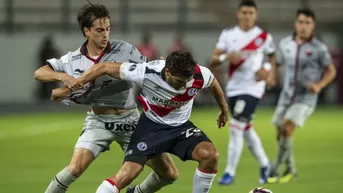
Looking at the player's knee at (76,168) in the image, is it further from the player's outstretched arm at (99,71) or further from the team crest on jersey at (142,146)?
the player's outstretched arm at (99,71)

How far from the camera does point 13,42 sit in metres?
28.0

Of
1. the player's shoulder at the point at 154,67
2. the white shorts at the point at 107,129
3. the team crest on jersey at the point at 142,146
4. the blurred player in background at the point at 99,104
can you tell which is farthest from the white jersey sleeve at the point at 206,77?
the white shorts at the point at 107,129

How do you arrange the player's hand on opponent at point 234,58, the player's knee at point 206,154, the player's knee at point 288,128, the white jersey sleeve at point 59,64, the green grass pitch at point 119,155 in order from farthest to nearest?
the player's hand on opponent at point 234,58 → the player's knee at point 288,128 → the green grass pitch at point 119,155 → the white jersey sleeve at point 59,64 → the player's knee at point 206,154

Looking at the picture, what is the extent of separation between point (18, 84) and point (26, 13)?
2.35m

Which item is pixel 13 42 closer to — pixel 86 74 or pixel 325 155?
pixel 325 155

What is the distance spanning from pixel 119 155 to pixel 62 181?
6848 millimetres

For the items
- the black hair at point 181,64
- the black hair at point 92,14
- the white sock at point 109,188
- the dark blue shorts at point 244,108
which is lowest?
→ the dark blue shorts at point 244,108

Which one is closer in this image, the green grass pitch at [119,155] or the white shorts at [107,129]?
the white shorts at [107,129]

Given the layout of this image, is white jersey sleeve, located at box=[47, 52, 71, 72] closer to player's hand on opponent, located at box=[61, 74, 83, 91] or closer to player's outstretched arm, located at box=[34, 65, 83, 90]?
player's outstretched arm, located at box=[34, 65, 83, 90]

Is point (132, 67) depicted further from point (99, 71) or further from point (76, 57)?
point (76, 57)

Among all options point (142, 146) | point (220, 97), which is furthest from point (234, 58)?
point (142, 146)

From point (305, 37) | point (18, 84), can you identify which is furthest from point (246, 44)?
point (18, 84)

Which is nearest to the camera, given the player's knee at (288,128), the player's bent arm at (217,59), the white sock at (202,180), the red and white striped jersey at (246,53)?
the white sock at (202,180)

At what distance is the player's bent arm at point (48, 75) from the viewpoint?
8.68m
